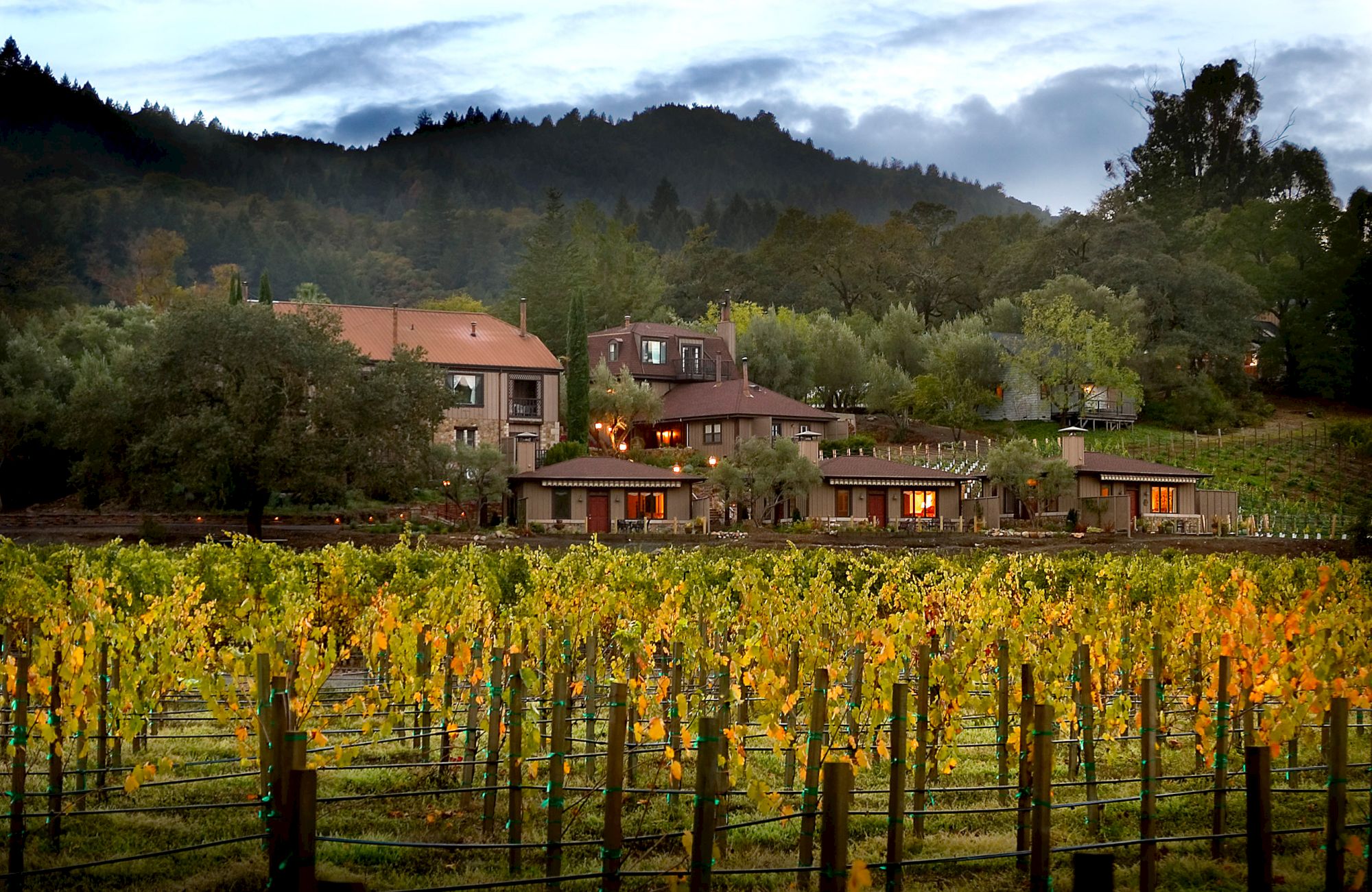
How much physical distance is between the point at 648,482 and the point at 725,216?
145 meters

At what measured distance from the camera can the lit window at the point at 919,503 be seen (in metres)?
54.3

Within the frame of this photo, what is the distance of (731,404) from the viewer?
2422 inches

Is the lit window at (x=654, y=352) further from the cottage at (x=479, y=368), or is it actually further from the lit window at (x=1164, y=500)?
the lit window at (x=1164, y=500)

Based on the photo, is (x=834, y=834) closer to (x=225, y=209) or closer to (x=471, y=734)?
(x=471, y=734)

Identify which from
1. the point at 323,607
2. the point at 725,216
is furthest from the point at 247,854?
the point at 725,216

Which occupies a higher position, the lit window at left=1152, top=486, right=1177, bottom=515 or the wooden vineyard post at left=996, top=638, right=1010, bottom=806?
the lit window at left=1152, top=486, right=1177, bottom=515

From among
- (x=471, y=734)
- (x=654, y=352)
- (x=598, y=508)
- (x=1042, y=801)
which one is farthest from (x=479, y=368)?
(x=1042, y=801)

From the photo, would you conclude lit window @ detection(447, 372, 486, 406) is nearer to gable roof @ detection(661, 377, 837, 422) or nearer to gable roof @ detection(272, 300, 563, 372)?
gable roof @ detection(272, 300, 563, 372)

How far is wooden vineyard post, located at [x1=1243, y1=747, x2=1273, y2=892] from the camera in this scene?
24.7ft

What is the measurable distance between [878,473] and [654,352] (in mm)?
19823

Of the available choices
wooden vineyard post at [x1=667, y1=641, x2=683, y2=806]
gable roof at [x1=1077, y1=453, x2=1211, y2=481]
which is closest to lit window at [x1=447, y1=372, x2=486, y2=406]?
gable roof at [x1=1077, y1=453, x2=1211, y2=481]

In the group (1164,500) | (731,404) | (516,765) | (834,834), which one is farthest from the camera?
(731,404)

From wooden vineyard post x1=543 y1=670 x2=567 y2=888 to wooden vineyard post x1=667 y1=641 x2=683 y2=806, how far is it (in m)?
1.32

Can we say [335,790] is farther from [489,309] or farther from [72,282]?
[72,282]
